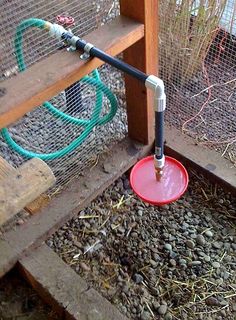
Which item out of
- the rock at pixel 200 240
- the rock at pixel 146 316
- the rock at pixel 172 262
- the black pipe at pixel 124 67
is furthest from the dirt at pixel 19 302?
the black pipe at pixel 124 67

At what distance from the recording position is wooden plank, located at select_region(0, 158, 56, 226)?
0.95 m

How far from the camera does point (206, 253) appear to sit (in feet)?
5.05

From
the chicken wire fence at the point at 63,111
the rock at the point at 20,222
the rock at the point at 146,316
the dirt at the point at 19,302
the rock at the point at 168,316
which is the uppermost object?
the chicken wire fence at the point at 63,111

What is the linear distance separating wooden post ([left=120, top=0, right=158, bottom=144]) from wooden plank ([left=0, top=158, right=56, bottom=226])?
1.90ft

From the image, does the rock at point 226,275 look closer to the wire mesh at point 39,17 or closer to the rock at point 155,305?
the rock at point 155,305

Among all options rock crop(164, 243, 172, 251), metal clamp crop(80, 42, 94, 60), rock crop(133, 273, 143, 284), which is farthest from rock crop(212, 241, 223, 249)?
metal clamp crop(80, 42, 94, 60)

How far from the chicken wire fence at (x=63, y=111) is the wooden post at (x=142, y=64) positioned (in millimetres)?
120

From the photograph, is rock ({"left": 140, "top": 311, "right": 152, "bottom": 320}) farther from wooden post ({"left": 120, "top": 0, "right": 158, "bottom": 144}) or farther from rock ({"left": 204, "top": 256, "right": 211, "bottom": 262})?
wooden post ({"left": 120, "top": 0, "right": 158, "bottom": 144})

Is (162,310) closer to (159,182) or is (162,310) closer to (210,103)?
(159,182)

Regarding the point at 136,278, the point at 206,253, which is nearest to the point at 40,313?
the point at 136,278

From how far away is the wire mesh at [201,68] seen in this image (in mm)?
1805

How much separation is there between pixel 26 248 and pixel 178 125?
0.72 m

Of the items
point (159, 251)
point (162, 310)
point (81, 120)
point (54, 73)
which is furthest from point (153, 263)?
point (54, 73)

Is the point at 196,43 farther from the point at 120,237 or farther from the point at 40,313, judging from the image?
the point at 40,313
